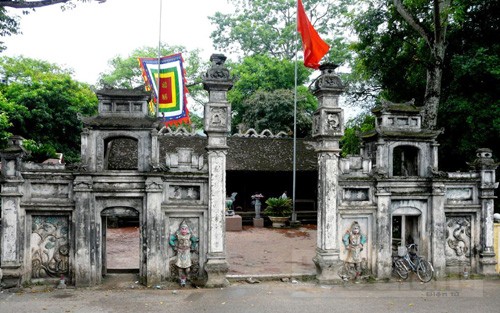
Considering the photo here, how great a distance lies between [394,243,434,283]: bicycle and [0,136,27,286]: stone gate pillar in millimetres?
10889

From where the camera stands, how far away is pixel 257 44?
1645 inches

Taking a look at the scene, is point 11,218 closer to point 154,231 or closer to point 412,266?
point 154,231

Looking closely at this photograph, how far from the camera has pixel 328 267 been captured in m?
12.5

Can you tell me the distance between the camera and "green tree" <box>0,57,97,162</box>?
26.4 meters

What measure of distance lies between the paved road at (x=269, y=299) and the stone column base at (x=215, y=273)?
0.24 m

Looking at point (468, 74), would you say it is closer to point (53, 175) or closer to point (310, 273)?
point (310, 273)

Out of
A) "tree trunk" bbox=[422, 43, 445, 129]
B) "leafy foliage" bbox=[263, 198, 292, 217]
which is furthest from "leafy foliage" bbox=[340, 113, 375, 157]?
"leafy foliage" bbox=[263, 198, 292, 217]

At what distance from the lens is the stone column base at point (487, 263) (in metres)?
13.4

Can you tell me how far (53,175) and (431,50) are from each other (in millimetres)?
15518

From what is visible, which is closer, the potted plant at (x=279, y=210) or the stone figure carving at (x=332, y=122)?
the stone figure carving at (x=332, y=122)

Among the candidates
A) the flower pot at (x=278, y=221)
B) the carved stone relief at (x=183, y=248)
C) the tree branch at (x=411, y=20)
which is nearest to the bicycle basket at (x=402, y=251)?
the carved stone relief at (x=183, y=248)

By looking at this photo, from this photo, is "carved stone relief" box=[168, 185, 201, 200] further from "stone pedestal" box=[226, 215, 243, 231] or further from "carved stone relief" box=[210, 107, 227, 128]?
"stone pedestal" box=[226, 215, 243, 231]

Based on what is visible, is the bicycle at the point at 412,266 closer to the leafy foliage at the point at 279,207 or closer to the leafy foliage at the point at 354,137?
the leafy foliage at the point at 354,137

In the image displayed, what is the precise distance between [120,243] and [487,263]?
1464cm
